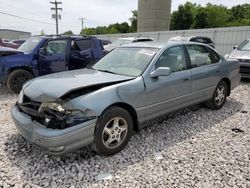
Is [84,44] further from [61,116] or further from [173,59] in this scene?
[61,116]

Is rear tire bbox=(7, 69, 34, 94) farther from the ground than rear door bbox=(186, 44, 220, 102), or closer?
closer

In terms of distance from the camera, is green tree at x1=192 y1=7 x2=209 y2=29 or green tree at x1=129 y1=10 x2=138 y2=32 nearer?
green tree at x1=192 y1=7 x2=209 y2=29

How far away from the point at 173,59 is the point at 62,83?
6.73 feet

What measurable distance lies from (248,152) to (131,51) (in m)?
2.49

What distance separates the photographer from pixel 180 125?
15.0ft

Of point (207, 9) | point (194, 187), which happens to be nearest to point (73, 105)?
point (194, 187)

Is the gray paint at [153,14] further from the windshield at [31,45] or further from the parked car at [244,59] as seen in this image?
the windshield at [31,45]

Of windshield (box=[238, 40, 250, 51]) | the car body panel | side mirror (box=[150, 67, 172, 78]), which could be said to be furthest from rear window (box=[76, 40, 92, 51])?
windshield (box=[238, 40, 250, 51])

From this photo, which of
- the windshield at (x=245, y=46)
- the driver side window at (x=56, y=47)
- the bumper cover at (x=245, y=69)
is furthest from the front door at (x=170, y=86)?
the windshield at (x=245, y=46)

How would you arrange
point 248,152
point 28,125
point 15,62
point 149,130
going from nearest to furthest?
point 28,125 → point 248,152 → point 149,130 → point 15,62

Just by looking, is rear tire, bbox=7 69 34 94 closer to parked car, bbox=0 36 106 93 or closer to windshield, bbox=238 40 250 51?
parked car, bbox=0 36 106 93

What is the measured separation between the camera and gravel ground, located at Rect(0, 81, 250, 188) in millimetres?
2881

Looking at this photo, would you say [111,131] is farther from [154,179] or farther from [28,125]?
[28,125]

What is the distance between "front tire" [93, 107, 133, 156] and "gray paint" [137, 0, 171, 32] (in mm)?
37373
